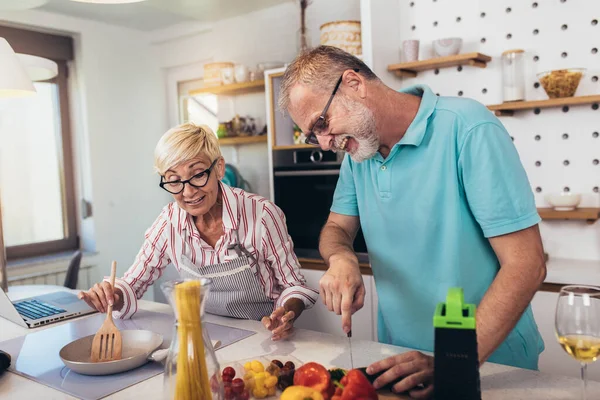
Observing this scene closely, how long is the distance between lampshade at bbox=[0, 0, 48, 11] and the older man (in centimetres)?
256

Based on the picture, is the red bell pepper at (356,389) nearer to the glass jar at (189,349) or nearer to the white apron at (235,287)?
the glass jar at (189,349)

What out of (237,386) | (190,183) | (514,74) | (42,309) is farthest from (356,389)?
(514,74)

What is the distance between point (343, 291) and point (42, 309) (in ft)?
4.11

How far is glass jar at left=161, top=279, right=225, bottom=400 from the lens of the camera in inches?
37.0

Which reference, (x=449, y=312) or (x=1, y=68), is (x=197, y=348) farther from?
(x=1, y=68)

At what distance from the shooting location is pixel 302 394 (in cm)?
98

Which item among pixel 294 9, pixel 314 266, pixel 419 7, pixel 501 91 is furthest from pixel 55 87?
pixel 501 91

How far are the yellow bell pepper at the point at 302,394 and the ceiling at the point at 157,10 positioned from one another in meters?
3.16

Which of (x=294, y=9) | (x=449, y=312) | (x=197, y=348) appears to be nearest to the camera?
Answer: (x=449, y=312)

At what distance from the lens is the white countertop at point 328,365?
1094 mm

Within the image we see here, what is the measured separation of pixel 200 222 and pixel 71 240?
265cm

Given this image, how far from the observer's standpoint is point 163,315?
6.05 feet

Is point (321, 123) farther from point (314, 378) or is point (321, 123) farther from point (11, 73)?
point (11, 73)

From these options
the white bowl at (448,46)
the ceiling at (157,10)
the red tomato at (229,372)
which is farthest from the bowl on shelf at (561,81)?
the red tomato at (229,372)
